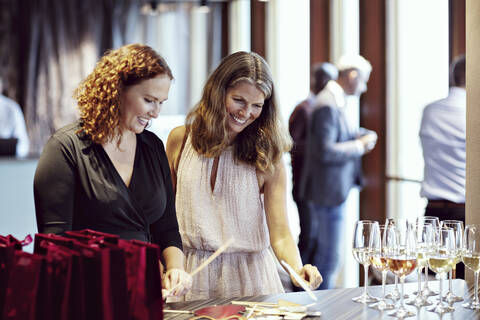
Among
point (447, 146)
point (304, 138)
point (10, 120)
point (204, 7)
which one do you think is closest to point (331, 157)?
point (304, 138)

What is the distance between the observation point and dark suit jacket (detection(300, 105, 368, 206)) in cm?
464

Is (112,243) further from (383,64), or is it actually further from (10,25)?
(10,25)

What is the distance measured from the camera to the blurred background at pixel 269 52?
4.27 m

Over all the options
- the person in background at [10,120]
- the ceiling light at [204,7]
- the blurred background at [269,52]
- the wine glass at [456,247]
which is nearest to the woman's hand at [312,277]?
the wine glass at [456,247]

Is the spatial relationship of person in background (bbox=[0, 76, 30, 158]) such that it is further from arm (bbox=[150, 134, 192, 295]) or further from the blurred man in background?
arm (bbox=[150, 134, 192, 295])

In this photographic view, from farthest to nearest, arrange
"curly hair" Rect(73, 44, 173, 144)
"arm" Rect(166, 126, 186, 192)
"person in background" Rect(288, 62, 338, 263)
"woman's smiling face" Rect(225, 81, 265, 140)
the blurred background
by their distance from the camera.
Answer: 1. "person in background" Rect(288, 62, 338, 263)
2. the blurred background
3. "arm" Rect(166, 126, 186, 192)
4. "woman's smiling face" Rect(225, 81, 265, 140)
5. "curly hair" Rect(73, 44, 173, 144)

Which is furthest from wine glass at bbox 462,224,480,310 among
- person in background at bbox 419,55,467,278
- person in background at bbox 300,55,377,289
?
person in background at bbox 300,55,377,289

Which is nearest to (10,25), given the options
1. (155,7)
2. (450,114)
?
(155,7)

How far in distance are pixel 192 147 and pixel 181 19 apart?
6.51 meters

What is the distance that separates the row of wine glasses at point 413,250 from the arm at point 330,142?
2.92m

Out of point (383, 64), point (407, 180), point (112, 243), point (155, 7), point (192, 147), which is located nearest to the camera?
point (112, 243)

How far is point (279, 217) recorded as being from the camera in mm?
2193

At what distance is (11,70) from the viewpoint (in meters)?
8.32

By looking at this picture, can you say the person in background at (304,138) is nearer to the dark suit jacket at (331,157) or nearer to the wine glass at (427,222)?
the dark suit jacket at (331,157)
